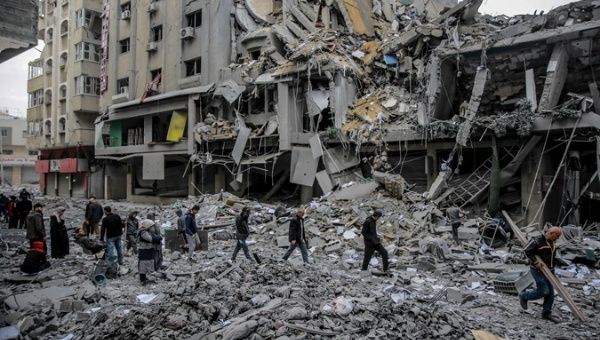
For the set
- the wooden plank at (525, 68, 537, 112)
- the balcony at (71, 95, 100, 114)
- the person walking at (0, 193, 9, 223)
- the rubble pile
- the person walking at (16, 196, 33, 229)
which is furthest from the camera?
the balcony at (71, 95, 100, 114)

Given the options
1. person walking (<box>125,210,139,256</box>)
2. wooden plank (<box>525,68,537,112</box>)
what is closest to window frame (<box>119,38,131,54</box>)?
person walking (<box>125,210,139,256</box>)

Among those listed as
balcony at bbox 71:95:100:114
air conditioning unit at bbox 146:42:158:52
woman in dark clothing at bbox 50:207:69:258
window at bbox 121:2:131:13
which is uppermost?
window at bbox 121:2:131:13

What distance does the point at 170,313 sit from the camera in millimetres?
6004

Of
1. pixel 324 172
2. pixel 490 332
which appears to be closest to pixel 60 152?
pixel 324 172

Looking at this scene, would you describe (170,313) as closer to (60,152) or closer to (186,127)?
(186,127)

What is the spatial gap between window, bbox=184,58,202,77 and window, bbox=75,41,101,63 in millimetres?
13259

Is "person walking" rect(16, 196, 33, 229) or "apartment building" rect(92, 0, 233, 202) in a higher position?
"apartment building" rect(92, 0, 233, 202)

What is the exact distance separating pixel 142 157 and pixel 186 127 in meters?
4.98

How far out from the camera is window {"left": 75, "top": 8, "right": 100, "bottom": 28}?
114ft

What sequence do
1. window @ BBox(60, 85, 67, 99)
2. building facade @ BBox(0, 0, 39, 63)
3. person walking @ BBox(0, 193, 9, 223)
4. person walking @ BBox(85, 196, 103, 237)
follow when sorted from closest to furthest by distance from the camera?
building facade @ BBox(0, 0, 39, 63) < person walking @ BBox(85, 196, 103, 237) < person walking @ BBox(0, 193, 9, 223) < window @ BBox(60, 85, 67, 99)

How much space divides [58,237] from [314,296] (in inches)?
294

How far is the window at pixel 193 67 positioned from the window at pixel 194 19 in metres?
2.24

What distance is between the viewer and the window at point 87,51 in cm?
3450

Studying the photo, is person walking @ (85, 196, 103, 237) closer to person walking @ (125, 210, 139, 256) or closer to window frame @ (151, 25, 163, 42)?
person walking @ (125, 210, 139, 256)
